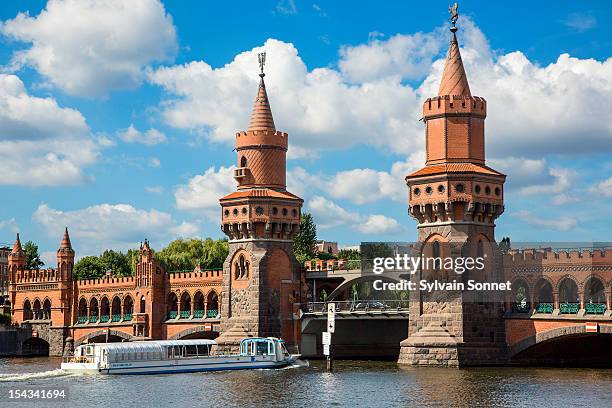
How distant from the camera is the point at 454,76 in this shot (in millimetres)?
81125

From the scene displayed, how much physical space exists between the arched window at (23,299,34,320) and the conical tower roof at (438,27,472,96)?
60.8 meters

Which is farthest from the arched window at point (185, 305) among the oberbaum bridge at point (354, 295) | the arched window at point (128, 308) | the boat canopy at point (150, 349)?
the boat canopy at point (150, 349)

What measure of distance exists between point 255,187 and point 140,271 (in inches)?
835

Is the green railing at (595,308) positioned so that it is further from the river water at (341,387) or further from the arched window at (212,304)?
the arched window at (212,304)

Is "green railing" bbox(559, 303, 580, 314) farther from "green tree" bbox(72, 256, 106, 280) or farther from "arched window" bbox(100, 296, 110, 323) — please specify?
"green tree" bbox(72, 256, 106, 280)

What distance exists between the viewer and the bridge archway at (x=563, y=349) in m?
75.2

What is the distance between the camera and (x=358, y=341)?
96.8 m

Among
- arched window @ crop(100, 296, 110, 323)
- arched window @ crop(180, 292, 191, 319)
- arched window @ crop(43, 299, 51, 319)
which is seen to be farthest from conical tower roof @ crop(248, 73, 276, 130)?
arched window @ crop(43, 299, 51, 319)

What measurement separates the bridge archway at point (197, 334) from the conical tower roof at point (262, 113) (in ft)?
63.2

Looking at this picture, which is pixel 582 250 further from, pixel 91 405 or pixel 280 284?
pixel 91 405

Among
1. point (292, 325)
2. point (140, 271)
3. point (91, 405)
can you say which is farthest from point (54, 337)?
point (91, 405)

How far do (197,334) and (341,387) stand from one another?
36.9 m

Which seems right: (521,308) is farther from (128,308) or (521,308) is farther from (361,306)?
(128,308)

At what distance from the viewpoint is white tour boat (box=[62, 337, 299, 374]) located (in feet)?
255
